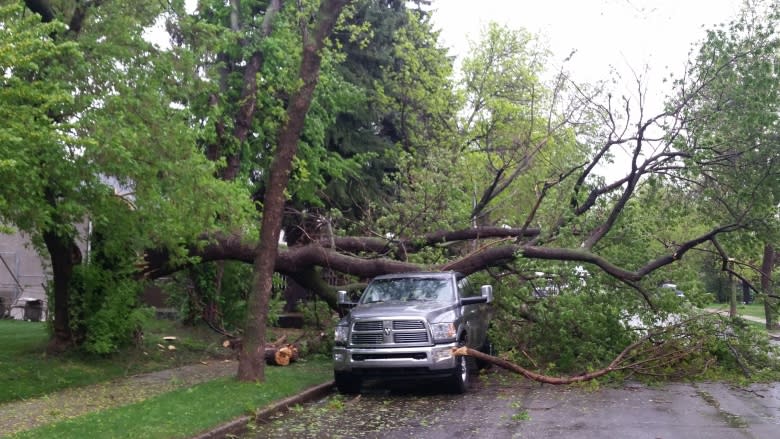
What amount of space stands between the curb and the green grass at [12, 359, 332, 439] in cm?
12

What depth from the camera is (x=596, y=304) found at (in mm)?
14688

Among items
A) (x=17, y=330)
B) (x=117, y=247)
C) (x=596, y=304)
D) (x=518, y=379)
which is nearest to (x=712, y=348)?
(x=596, y=304)

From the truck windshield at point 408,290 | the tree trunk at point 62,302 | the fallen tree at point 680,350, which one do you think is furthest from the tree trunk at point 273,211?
the tree trunk at point 62,302

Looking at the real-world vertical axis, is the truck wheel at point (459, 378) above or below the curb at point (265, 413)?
above

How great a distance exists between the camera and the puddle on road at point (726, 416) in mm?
9438

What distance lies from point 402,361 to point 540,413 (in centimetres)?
234

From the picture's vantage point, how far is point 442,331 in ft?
39.1

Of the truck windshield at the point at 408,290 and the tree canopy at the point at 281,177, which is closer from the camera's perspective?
the tree canopy at the point at 281,177

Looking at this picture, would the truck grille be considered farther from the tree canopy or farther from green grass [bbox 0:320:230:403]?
green grass [bbox 0:320:230:403]

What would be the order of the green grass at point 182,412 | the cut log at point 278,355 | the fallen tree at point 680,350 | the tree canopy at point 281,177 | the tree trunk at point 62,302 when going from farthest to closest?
the cut log at point 278,355, the tree trunk at point 62,302, the fallen tree at point 680,350, the tree canopy at point 281,177, the green grass at point 182,412

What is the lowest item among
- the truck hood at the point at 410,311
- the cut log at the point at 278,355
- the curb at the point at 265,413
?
the curb at the point at 265,413

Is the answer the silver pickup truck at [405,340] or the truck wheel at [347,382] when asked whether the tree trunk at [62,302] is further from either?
the truck wheel at [347,382]

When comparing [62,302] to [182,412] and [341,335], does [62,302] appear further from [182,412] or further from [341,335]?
[182,412]

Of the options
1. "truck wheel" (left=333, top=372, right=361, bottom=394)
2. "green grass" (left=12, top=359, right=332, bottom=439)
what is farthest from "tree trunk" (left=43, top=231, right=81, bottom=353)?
"truck wheel" (left=333, top=372, right=361, bottom=394)
